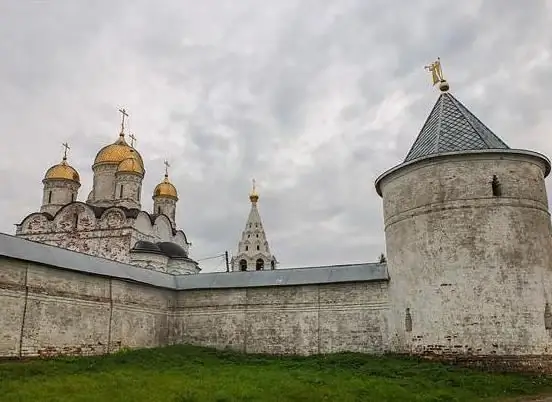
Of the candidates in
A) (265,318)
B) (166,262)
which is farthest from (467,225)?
(166,262)

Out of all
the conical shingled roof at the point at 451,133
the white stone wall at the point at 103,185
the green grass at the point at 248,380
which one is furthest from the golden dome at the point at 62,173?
the conical shingled roof at the point at 451,133

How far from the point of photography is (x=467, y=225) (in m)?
13.0

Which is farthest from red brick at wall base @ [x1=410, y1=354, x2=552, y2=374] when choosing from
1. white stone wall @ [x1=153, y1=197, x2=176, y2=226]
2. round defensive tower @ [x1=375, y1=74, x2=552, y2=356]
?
white stone wall @ [x1=153, y1=197, x2=176, y2=226]

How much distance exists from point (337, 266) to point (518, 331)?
5.38 metres

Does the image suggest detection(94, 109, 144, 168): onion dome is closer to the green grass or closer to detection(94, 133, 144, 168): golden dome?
detection(94, 133, 144, 168): golden dome

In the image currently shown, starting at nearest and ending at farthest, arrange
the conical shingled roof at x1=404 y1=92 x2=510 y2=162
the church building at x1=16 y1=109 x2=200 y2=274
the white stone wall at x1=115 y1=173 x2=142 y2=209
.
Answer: the conical shingled roof at x1=404 y1=92 x2=510 y2=162
the church building at x1=16 y1=109 x2=200 y2=274
the white stone wall at x1=115 y1=173 x2=142 y2=209

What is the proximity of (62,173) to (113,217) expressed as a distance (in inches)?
219

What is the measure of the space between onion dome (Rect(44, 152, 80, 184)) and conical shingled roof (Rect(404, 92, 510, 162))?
2054cm

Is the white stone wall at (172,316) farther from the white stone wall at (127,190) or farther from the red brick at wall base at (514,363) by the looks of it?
the white stone wall at (127,190)

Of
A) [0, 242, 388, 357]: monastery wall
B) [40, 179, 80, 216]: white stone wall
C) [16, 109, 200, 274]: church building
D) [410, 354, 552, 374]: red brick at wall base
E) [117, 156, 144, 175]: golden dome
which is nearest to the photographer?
[410, 354, 552, 374]: red brick at wall base

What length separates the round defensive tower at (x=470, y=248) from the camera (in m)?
12.4

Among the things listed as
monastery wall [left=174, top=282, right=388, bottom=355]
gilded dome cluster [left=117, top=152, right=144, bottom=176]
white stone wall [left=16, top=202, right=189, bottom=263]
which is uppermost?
gilded dome cluster [left=117, top=152, right=144, bottom=176]

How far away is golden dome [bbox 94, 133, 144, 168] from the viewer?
2858 centimetres

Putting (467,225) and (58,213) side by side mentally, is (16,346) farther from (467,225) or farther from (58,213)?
(58,213)
